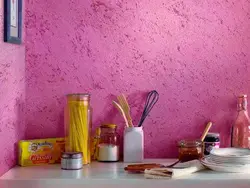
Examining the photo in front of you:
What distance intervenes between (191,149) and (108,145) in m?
0.31

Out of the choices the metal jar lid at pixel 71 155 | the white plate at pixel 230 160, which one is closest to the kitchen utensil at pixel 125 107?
the metal jar lid at pixel 71 155

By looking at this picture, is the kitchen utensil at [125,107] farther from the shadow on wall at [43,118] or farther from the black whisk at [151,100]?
the shadow on wall at [43,118]

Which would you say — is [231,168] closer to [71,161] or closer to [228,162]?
[228,162]

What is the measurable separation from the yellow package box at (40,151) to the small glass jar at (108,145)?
146mm

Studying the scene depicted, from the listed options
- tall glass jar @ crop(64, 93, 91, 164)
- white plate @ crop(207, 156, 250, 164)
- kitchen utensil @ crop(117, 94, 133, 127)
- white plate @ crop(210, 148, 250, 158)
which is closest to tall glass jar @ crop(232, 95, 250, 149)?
white plate @ crop(210, 148, 250, 158)

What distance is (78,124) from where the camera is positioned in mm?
1705

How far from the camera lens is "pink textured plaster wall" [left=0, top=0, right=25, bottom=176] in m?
1.53

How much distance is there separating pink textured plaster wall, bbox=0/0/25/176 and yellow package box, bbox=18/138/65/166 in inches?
1.3

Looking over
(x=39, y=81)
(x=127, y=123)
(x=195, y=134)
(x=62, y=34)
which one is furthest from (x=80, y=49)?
(x=195, y=134)

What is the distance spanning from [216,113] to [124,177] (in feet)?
1.76

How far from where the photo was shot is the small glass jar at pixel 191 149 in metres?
1.73

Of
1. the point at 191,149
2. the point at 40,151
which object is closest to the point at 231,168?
the point at 191,149

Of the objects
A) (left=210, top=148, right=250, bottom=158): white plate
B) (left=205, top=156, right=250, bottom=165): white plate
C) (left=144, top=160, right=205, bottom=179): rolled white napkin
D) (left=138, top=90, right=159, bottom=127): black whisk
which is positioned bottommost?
(left=144, top=160, right=205, bottom=179): rolled white napkin

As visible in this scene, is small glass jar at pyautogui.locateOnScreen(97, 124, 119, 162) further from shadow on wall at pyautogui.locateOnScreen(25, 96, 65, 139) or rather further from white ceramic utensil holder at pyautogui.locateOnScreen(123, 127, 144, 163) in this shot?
shadow on wall at pyautogui.locateOnScreen(25, 96, 65, 139)
